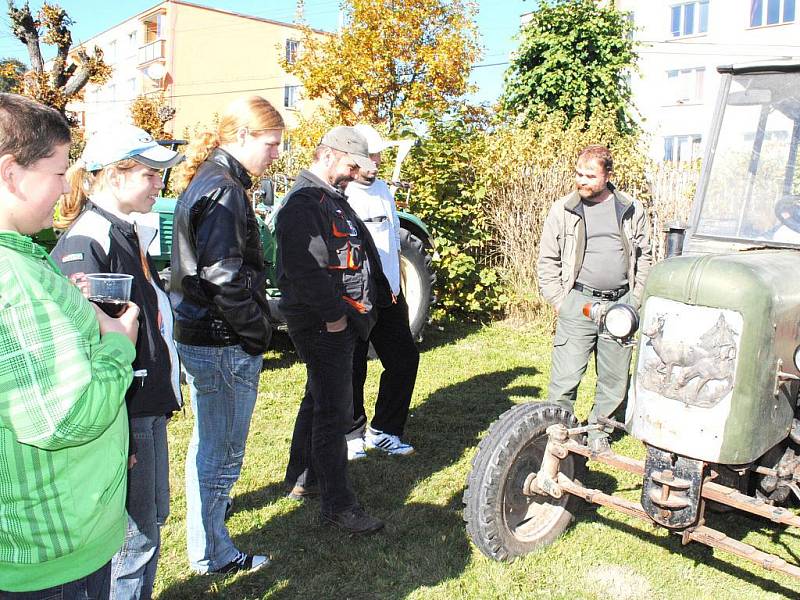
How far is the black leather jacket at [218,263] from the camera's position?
2.58 metres

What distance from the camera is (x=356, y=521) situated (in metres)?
3.36

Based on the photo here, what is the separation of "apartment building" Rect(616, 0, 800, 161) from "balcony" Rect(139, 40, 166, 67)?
21.2 m

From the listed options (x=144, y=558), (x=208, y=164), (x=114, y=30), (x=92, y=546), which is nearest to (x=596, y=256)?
(x=208, y=164)

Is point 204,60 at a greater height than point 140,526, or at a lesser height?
greater

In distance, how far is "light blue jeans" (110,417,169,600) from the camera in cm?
220

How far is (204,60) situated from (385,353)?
113 feet

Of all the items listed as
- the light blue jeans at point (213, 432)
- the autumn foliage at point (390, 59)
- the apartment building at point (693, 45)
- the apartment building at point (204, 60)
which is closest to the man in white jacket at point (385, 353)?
the light blue jeans at point (213, 432)

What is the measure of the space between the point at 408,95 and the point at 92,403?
15.5 m

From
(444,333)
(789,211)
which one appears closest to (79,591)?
(789,211)

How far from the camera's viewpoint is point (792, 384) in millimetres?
2852

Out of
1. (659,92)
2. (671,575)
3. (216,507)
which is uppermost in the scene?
(659,92)

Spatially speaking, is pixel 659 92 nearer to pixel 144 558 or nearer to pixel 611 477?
pixel 611 477

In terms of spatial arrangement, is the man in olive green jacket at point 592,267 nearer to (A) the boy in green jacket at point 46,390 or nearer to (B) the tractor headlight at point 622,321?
(B) the tractor headlight at point 622,321

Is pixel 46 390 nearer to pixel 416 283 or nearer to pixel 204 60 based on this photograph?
pixel 416 283
